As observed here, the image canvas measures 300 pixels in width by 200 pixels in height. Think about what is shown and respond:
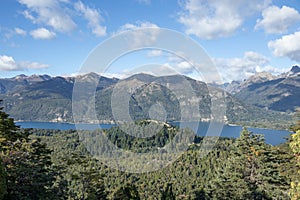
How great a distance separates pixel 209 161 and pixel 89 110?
193ft

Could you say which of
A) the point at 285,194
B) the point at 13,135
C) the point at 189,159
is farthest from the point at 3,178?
the point at 189,159

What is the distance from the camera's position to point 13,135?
1680 centimetres

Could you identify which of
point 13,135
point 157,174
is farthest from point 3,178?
point 157,174

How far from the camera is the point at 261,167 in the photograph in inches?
886

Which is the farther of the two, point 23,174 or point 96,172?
point 96,172

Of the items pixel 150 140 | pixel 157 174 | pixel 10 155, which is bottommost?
pixel 157 174

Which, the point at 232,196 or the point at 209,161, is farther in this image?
the point at 209,161

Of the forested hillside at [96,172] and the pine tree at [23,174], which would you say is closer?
the pine tree at [23,174]

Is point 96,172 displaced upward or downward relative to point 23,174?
downward

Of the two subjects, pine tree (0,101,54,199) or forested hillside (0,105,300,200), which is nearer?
pine tree (0,101,54,199)

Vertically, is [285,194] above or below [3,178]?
below

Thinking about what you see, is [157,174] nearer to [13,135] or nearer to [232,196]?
[232,196]

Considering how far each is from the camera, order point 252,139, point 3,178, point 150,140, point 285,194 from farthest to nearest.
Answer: point 150,140 → point 252,139 → point 285,194 → point 3,178

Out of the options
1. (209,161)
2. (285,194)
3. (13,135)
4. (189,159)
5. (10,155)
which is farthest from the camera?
(189,159)
